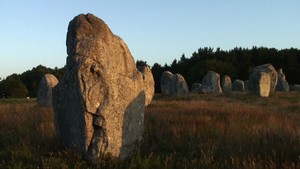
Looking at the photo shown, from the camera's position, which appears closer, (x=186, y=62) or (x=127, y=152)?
(x=127, y=152)

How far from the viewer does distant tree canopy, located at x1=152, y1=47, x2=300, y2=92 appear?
6869cm

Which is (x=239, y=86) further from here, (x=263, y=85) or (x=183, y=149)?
(x=183, y=149)

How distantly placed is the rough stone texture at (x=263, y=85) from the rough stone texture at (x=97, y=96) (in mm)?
25474

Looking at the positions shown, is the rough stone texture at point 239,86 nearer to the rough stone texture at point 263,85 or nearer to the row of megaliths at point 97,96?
the rough stone texture at point 263,85

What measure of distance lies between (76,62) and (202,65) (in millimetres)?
63266

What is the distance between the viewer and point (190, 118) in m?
12.2

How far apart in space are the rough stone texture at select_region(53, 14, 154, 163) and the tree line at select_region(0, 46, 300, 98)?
5536cm

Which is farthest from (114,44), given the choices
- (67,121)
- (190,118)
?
(190,118)

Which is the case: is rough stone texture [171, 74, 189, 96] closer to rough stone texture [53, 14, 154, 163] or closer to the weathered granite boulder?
the weathered granite boulder

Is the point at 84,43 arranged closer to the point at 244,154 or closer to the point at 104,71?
the point at 104,71

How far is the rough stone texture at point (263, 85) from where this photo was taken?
1293 inches

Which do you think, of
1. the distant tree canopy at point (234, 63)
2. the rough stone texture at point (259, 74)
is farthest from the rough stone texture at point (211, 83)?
the distant tree canopy at point (234, 63)

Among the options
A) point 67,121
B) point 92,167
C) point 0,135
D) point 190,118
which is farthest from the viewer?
point 190,118

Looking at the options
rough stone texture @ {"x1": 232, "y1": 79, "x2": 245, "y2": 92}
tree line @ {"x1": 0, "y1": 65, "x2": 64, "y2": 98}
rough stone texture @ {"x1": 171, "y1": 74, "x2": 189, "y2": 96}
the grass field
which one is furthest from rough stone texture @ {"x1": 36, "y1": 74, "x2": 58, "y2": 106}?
tree line @ {"x1": 0, "y1": 65, "x2": 64, "y2": 98}
